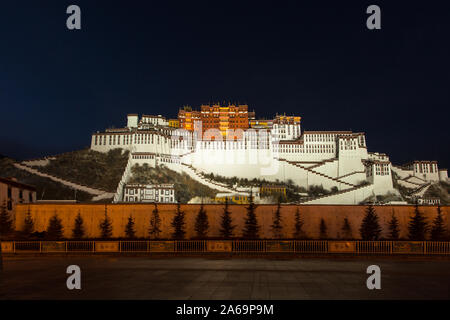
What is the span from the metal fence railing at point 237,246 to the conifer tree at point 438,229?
15316 millimetres

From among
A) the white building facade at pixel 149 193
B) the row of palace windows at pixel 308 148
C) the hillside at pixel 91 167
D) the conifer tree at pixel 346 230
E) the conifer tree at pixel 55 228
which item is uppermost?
the row of palace windows at pixel 308 148

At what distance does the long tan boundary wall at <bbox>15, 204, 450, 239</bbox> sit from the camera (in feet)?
138

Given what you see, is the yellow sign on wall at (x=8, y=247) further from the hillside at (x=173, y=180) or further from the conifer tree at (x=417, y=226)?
the hillside at (x=173, y=180)

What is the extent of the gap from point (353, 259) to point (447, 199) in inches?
3675

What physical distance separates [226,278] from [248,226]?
2393cm

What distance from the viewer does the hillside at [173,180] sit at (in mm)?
86050

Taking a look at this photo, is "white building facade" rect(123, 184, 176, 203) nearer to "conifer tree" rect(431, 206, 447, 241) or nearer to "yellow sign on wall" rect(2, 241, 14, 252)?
"conifer tree" rect(431, 206, 447, 241)

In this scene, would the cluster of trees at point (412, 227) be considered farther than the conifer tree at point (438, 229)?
Yes

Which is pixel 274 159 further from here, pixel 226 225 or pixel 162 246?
pixel 162 246

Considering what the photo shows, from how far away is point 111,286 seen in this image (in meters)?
14.6

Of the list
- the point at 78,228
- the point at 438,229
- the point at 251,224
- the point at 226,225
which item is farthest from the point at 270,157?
the point at 78,228

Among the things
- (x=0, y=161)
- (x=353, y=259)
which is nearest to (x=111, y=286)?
(x=353, y=259)

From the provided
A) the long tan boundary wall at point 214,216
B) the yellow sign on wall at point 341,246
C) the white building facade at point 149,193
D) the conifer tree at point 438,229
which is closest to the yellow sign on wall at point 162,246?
the yellow sign on wall at point 341,246
